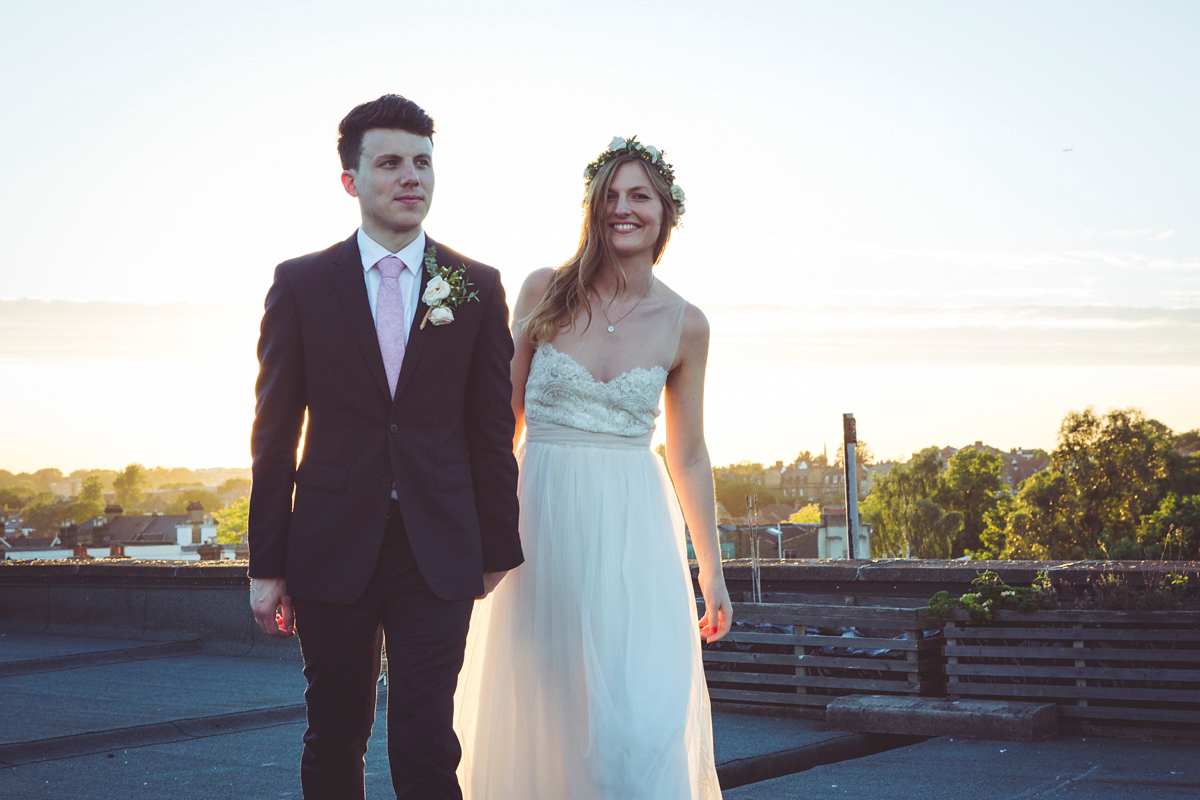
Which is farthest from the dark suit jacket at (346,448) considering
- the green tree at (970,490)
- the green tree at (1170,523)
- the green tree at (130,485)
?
the green tree at (130,485)

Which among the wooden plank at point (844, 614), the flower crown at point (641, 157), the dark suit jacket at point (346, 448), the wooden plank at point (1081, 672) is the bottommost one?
the wooden plank at point (1081, 672)

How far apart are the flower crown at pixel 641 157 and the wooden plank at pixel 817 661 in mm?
4539

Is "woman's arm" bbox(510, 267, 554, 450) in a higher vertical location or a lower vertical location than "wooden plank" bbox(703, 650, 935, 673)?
higher

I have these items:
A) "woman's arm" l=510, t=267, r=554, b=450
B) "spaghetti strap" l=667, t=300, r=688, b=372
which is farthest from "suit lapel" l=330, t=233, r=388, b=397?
"spaghetti strap" l=667, t=300, r=688, b=372

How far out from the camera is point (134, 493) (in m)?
177

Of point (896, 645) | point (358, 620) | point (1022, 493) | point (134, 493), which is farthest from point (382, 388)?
point (134, 493)

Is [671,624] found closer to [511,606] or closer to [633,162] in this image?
[511,606]

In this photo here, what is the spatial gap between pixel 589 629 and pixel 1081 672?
463cm

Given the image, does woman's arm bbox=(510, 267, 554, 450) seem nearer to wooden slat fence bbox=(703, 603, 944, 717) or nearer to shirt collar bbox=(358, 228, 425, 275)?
shirt collar bbox=(358, 228, 425, 275)

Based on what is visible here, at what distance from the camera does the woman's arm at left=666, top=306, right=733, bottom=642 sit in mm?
4016

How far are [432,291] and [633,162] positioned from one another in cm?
120

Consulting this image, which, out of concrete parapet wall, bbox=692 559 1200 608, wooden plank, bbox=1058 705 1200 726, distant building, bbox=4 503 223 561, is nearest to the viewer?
wooden plank, bbox=1058 705 1200 726

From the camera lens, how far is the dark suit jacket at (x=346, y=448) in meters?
3.05

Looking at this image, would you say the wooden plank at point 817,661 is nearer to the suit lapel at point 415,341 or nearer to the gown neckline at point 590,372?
the gown neckline at point 590,372
